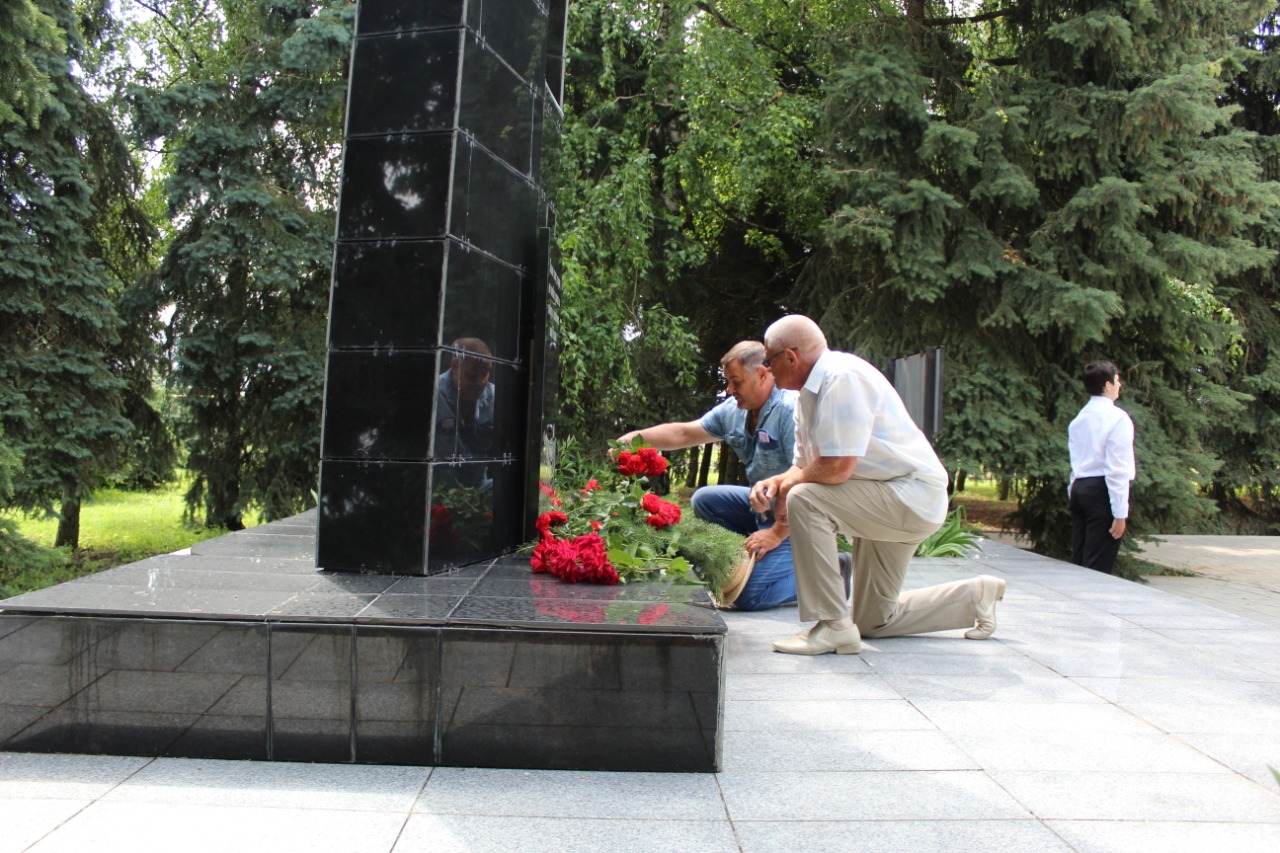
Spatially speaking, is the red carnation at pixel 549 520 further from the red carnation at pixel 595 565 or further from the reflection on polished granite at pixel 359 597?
the red carnation at pixel 595 565

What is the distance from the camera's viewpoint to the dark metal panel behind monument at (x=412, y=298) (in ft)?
13.9

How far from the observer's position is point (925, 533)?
488 centimetres

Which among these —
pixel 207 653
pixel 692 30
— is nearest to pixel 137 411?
pixel 692 30

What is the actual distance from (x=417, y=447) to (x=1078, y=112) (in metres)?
10.4

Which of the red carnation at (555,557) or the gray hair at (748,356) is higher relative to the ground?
the gray hair at (748,356)

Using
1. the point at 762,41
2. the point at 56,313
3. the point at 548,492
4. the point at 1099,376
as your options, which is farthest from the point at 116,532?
the point at 1099,376

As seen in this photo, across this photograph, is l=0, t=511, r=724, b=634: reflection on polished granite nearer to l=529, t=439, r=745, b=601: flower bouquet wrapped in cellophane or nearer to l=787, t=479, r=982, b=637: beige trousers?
l=529, t=439, r=745, b=601: flower bouquet wrapped in cellophane

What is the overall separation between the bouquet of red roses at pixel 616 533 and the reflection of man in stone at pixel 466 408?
48 centimetres

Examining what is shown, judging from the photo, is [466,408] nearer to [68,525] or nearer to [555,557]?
[555,557]

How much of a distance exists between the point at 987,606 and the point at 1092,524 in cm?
347

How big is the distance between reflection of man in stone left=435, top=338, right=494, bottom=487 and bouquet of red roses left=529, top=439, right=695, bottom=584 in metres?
0.48

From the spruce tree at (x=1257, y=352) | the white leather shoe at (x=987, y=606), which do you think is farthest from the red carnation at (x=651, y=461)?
the spruce tree at (x=1257, y=352)

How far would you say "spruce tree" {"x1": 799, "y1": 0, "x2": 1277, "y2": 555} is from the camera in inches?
457

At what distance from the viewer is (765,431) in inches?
233
